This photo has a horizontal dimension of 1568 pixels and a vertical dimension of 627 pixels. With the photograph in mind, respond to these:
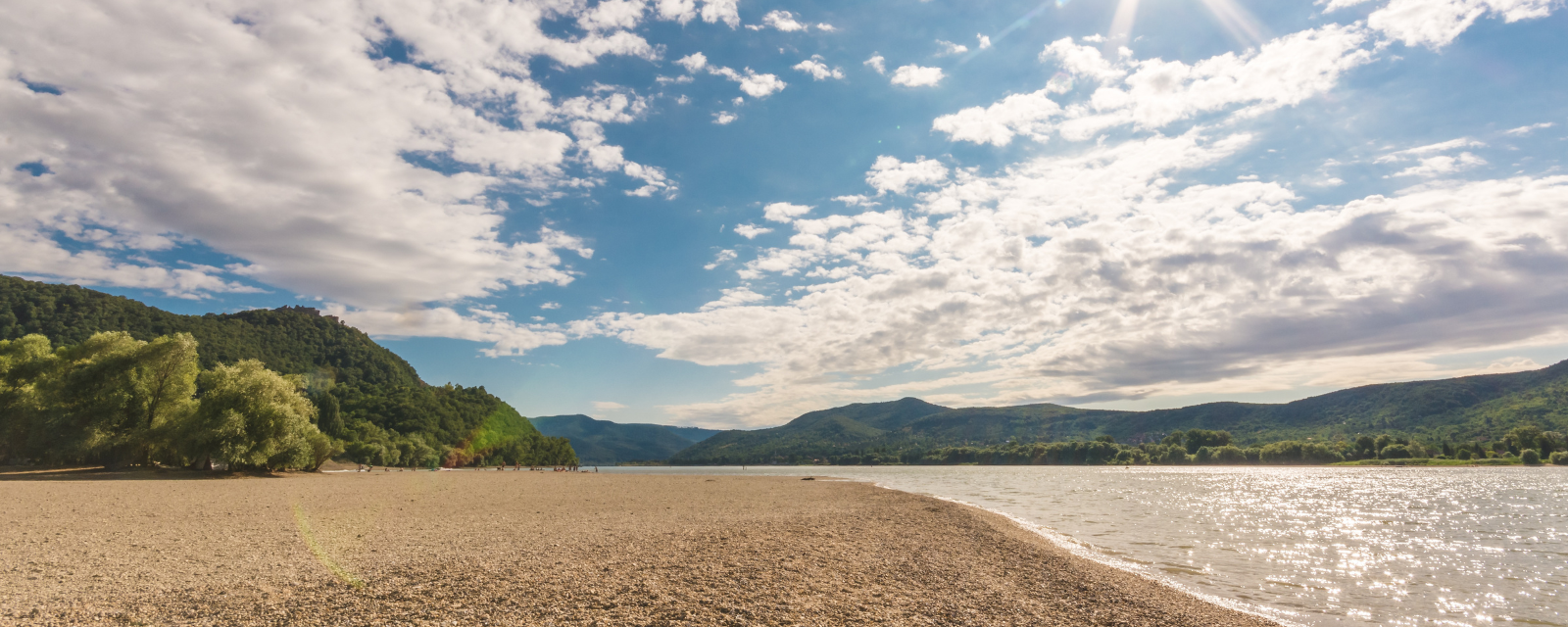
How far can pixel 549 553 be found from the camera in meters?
15.2

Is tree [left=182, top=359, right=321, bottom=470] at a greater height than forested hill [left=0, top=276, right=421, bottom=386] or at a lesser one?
lesser

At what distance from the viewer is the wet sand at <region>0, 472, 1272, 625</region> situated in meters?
9.96

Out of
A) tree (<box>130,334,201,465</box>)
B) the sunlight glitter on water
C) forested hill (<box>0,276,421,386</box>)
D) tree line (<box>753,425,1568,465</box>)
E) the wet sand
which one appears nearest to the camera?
the wet sand

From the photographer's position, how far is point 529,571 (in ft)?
42.4

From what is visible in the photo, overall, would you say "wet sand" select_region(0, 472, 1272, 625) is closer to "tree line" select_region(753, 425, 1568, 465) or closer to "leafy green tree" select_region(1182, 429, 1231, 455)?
"tree line" select_region(753, 425, 1568, 465)

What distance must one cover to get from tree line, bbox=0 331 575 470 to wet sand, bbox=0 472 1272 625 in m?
21.9

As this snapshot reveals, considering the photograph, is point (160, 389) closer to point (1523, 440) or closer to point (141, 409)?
point (141, 409)

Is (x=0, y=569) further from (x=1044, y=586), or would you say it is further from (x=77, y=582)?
(x=1044, y=586)

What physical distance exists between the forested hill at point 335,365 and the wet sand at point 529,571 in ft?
197

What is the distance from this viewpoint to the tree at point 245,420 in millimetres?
42688

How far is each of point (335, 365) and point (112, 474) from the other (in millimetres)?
134561

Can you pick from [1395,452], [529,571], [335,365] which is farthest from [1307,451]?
[335,365]

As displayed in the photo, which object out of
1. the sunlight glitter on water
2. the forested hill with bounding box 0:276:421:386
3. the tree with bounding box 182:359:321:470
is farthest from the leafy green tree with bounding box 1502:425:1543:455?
the forested hill with bounding box 0:276:421:386

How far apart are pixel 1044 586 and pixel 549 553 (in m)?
12.0
